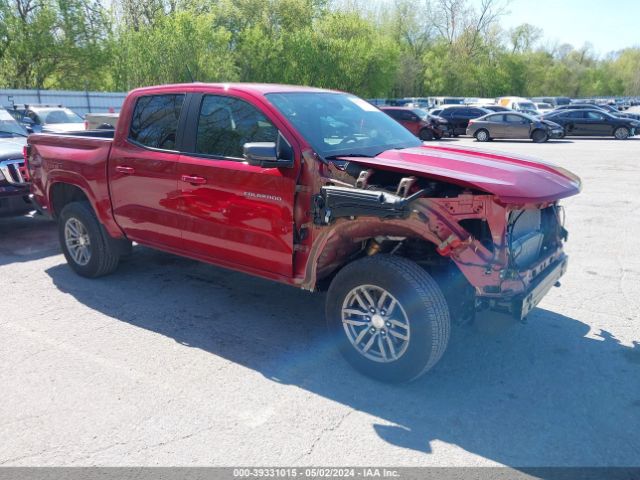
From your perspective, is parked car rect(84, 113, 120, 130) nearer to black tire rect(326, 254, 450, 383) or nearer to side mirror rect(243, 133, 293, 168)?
side mirror rect(243, 133, 293, 168)

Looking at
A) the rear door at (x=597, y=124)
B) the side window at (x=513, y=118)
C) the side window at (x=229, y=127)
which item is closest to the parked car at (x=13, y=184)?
the side window at (x=229, y=127)

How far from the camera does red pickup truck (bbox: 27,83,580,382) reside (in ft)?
11.0

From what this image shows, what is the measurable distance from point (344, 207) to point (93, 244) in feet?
10.4

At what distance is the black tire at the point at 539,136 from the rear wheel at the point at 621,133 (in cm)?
416

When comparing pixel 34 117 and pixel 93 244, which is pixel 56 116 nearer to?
pixel 34 117

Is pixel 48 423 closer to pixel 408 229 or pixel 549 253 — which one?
pixel 408 229

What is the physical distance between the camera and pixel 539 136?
961 inches

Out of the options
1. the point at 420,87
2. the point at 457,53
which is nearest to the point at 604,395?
the point at 420,87

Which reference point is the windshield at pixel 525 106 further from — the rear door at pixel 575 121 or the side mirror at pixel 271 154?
the side mirror at pixel 271 154

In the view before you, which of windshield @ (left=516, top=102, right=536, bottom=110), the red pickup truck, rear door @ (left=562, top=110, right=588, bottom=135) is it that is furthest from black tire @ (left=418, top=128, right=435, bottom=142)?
the red pickup truck

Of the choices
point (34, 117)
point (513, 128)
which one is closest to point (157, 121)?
point (34, 117)

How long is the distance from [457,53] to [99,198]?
241 feet

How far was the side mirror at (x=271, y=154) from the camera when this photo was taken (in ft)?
12.2

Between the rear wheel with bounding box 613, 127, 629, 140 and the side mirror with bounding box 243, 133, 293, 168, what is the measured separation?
2622cm
